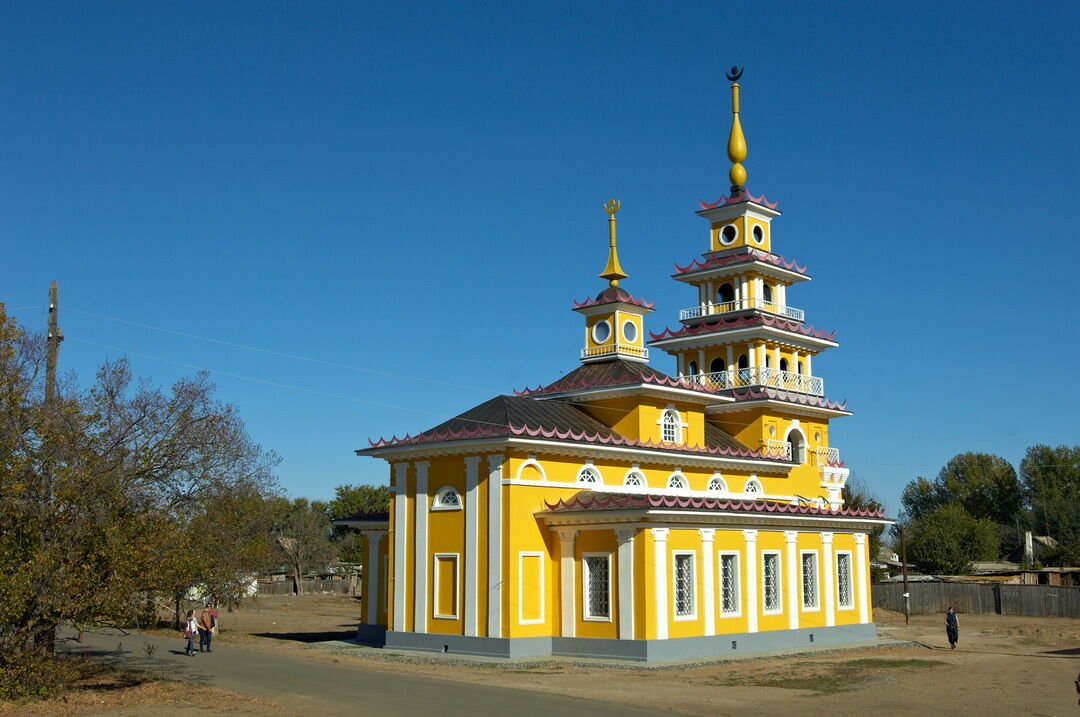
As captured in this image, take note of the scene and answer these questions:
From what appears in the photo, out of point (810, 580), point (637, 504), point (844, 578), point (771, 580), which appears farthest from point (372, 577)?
point (844, 578)

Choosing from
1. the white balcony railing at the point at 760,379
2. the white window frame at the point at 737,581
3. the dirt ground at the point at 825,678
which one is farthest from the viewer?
the white balcony railing at the point at 760,379

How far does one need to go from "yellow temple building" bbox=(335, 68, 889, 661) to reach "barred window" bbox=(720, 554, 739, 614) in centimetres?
7

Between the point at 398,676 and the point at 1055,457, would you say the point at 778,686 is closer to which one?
the point at 398,676

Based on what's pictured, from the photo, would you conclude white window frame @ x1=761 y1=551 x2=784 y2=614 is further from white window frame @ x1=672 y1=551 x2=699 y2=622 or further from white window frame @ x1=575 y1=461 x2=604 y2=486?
white window frame @ x1=575 y1=461 x2=604 y2=486

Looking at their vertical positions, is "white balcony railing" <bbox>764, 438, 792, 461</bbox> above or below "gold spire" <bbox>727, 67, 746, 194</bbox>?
below

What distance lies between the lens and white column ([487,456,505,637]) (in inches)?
1254

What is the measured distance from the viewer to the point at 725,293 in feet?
156

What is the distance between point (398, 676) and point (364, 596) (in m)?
11.6

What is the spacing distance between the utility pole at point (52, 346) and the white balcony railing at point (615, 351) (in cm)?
2090

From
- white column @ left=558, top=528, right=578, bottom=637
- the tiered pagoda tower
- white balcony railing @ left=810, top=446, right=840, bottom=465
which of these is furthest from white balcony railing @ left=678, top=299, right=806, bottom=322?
white column @ left=558, top=528, right=578, bottom=637

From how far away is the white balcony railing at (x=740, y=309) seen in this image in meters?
45.8

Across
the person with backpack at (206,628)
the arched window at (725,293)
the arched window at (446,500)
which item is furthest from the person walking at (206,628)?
the arched window at (725,293)

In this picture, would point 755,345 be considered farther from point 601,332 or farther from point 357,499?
point 357,499

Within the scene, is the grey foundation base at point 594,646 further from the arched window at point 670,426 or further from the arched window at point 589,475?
the arched window at point 670,426
